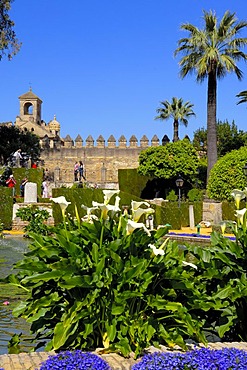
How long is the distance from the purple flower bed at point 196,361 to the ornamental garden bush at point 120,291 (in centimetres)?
26

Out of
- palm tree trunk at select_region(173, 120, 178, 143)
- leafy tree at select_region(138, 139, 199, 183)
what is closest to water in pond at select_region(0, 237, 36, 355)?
leafy tree at select_region(138, 139, 199, 183)

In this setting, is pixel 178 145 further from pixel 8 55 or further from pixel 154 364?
pixel 154 364

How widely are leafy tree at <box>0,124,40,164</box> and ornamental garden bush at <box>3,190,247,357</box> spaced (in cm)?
3138

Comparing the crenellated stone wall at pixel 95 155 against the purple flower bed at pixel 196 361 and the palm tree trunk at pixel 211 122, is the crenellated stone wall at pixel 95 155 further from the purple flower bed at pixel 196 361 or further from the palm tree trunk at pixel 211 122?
the purple flower bed at pixel 196 361

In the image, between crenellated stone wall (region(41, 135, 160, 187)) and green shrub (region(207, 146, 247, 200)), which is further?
crenellated stone wall (region(41, 135, 160, 187))

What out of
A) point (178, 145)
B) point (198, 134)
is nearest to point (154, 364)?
point (178, 145)

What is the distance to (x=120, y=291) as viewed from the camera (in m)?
3.77

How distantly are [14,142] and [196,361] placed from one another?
3344cm

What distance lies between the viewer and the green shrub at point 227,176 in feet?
77.3

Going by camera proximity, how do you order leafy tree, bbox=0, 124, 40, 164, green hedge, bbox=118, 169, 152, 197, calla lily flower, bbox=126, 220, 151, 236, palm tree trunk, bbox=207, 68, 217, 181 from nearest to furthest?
calla lily flower, bbox=126, 220, 151, 236 < palm tree trunk, bbox=207, 68, 217, 181 < leafy tree, bbox=0, 124, 40, 164 < green hedge, bbox=118, 169, 152, 197

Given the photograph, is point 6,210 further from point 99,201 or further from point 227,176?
point 227,176

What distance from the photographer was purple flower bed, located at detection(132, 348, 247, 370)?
10.7ft

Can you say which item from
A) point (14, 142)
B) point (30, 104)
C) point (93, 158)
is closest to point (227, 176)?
point (14, 142)

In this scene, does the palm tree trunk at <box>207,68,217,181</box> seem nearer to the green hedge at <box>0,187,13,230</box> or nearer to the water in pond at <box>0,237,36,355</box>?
the green hedge at <box>0,187,13,230</box>
